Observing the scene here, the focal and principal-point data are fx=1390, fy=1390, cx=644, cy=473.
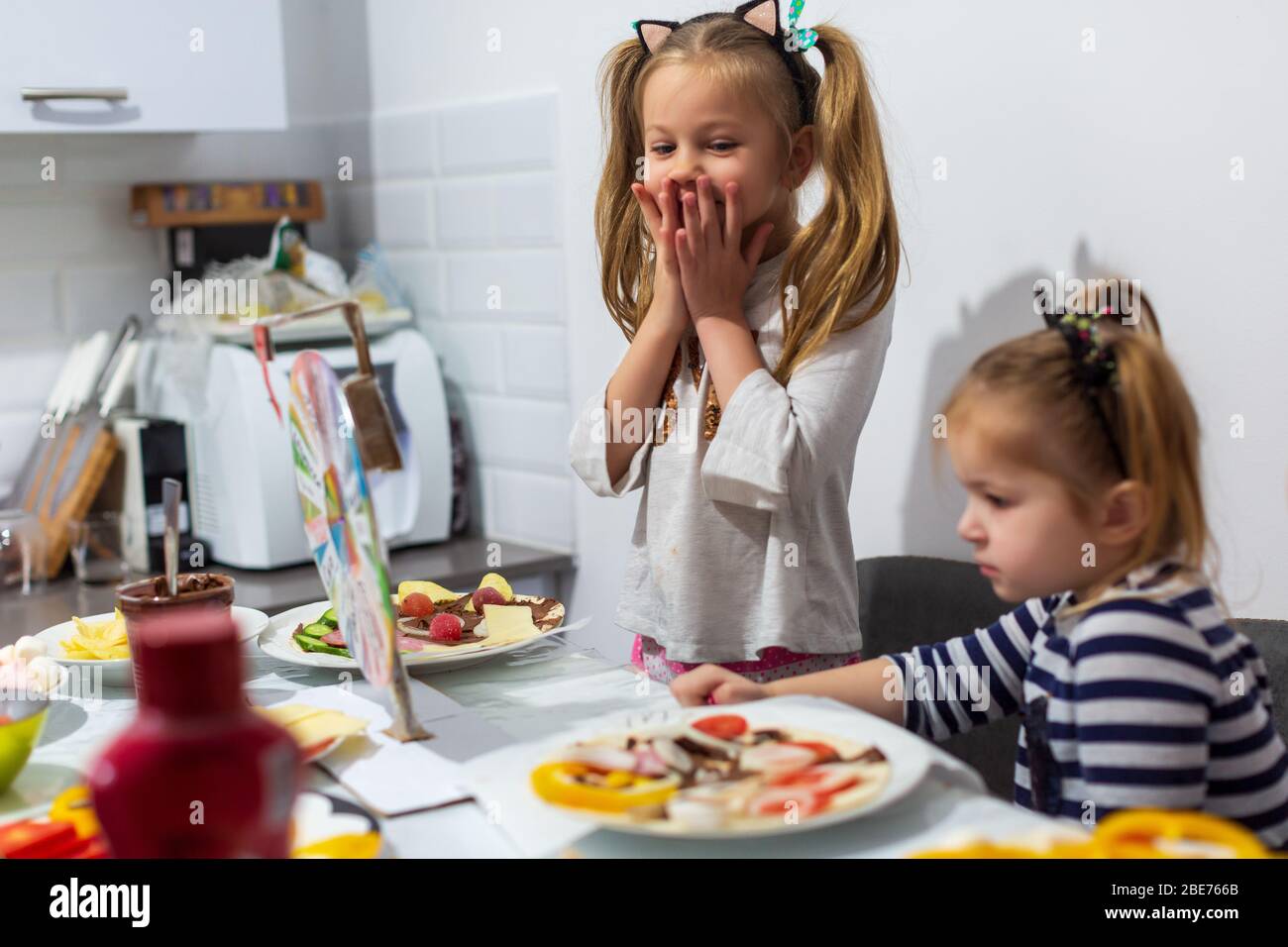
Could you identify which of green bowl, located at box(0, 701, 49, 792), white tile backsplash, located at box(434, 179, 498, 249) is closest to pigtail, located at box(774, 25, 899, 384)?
Answer: green bowl, located at box(0, 701, 49, 792)

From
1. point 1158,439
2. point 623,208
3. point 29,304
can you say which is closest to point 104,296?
point 29,304

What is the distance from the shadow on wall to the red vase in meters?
1.19

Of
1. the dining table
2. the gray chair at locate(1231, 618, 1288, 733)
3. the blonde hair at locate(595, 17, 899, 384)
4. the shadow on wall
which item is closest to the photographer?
the dining table

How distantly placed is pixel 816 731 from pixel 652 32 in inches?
35.2

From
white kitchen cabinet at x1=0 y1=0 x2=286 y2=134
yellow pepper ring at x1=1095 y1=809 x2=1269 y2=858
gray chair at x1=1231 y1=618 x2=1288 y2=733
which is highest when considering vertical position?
white kitchen cabinet at x1=0 y1=0 x2=286 y2=134

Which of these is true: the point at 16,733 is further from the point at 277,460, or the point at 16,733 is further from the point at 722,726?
the point at 277,460

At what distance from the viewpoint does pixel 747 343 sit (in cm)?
138

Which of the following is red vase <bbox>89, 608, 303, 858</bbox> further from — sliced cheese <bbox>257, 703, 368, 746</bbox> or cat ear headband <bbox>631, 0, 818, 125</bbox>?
cat ear headband <bbox>631, 0, 818, 125</bbox>

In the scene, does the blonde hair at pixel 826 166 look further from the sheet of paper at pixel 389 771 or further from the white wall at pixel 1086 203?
the sheet of paper at pixel 389 771

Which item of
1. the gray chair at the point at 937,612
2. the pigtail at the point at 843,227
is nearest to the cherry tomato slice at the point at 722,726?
the pigtail at the point at 843,227

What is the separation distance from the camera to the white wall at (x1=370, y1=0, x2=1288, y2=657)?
1412mm

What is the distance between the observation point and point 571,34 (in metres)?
2.19
